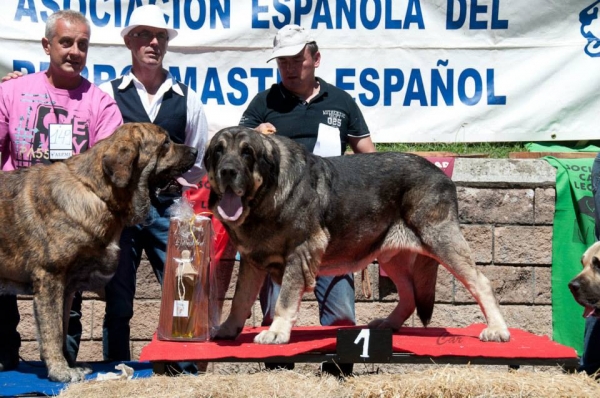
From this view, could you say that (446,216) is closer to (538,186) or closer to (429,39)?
(538,186)

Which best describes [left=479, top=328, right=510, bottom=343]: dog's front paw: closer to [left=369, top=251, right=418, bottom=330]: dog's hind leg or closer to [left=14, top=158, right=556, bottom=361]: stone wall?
[left=369, top=251, right=418, bottom=330]: dog's hind leg

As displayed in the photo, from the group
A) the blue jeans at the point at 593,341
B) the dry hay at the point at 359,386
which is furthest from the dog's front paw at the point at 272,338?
the blue jeans at the point at 593,341

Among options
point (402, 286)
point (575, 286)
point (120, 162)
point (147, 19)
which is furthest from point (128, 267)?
point (575, 286)

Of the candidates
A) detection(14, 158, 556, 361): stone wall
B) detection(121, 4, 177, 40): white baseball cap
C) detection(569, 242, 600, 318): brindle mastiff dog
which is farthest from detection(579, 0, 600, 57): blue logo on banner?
detection(121, 4, 177, 40): white baseball cap

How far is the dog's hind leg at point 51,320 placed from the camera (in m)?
4.89

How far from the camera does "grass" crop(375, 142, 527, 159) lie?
8062 millimetres

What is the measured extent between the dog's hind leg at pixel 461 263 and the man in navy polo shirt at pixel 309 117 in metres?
1.02

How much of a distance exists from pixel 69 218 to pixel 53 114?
3.06 ft

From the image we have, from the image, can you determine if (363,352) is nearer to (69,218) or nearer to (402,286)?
(402,286)

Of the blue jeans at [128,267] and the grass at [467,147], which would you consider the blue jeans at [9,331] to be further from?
the grass at [467,147]

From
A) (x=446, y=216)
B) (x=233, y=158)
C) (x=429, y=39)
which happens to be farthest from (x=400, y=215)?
(x=429, y=39)

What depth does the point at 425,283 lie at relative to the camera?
574cm

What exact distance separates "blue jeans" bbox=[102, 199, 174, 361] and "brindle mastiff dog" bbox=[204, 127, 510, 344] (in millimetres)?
1006

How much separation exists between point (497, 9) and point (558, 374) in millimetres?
4177
